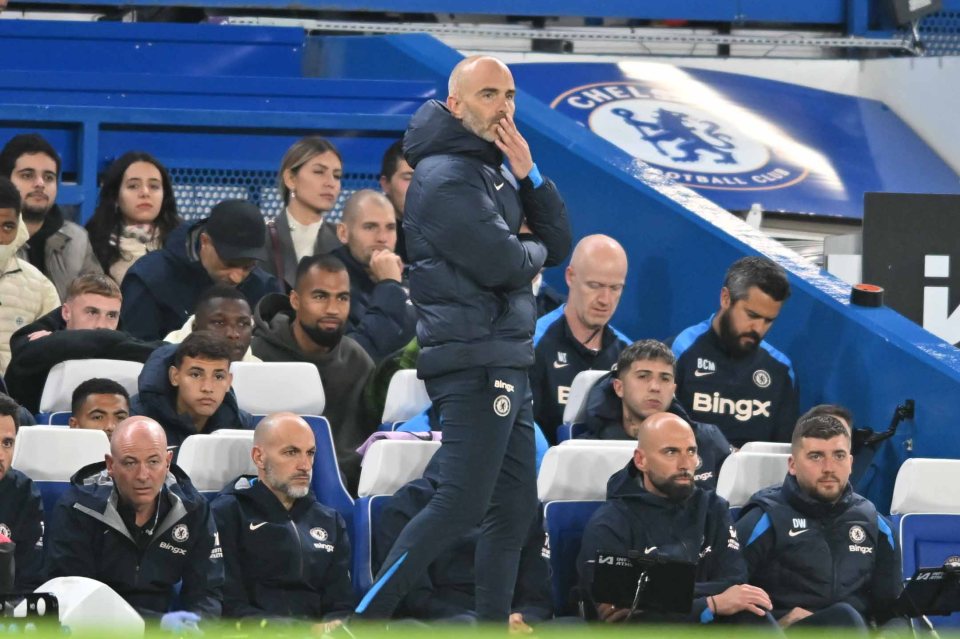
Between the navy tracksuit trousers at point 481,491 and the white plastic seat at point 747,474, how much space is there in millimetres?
1698

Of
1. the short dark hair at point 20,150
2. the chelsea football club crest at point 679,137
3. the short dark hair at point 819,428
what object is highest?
the chelsea football club crest at point 679,137

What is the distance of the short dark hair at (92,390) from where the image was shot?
7.05m

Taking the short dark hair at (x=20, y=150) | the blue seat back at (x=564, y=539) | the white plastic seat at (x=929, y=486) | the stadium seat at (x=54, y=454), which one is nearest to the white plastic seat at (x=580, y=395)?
the blue seat back at (x=564, y=539)

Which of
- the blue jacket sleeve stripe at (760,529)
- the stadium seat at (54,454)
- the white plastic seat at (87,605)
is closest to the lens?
the white plastic seat at (87,605)

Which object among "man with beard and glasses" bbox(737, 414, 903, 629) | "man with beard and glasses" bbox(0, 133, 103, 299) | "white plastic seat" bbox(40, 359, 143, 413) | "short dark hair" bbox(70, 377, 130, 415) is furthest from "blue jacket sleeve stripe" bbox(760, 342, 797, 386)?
"man with beard and glasses" bbox(0, 133, 103, 299)

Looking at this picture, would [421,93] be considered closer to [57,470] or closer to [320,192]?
[320,192]

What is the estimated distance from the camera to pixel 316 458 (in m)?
7.13

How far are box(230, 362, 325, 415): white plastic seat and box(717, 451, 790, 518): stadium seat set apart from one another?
1.60m

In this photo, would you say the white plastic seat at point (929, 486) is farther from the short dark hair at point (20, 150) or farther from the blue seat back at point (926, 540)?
the short dark hair at point (20, 150)

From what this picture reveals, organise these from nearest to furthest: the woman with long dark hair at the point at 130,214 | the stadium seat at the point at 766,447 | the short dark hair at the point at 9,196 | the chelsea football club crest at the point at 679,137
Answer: the stadium seat at the point at 766,447, the short dark hair at the point at 9,196, the woman with long dark hair at the point at 130,214, the chelsea football club crest at the point at 679,137

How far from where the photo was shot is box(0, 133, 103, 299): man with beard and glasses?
27.7 ft

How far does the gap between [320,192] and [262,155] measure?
134 centimetres

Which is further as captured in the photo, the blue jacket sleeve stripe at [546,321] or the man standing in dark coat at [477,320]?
the blue jacket sleeve stripe at [546,321]

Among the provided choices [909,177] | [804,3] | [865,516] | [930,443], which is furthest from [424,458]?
[804,3]
